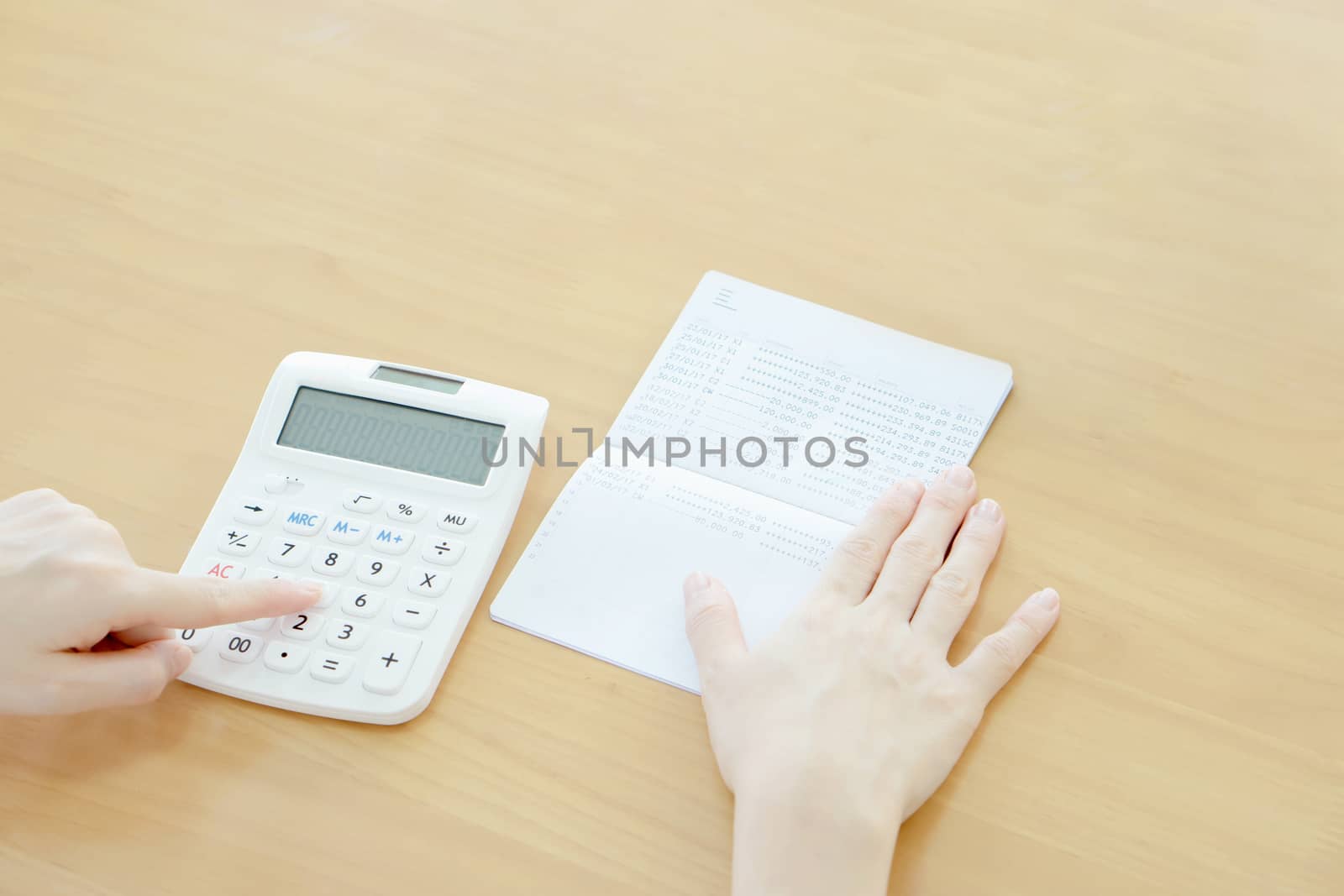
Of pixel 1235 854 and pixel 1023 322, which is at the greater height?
pixel 1023 322

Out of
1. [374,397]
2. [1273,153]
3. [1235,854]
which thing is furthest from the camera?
[1273,153]

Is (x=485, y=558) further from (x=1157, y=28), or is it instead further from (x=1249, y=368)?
(x=1157, y=28)

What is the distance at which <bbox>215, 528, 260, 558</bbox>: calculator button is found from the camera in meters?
0.62

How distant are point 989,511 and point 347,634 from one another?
0.36m

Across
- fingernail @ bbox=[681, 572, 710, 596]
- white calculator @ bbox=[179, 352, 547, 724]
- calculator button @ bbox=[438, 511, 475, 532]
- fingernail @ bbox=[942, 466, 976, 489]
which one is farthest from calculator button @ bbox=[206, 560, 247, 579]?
fingernail @ bbox=[942, 466, 976, 489]

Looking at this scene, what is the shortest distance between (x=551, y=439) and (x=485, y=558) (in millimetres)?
104

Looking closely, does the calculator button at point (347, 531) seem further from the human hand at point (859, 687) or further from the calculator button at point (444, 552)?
the human hand at point (859, 687)

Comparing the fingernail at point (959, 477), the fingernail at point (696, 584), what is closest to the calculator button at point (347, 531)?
the fingernail at point (696, 584)

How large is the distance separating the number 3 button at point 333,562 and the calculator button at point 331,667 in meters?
0.05

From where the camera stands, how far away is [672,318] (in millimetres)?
744

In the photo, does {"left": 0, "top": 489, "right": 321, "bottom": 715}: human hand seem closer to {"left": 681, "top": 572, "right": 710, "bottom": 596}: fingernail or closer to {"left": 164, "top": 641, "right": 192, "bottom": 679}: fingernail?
{"left": 164, "top": 641, "right": 192, "bottom": 679}: fingernail

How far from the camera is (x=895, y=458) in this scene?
67cm

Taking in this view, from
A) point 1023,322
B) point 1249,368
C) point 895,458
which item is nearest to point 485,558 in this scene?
point 895,458

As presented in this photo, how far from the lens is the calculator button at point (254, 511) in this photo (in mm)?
630
